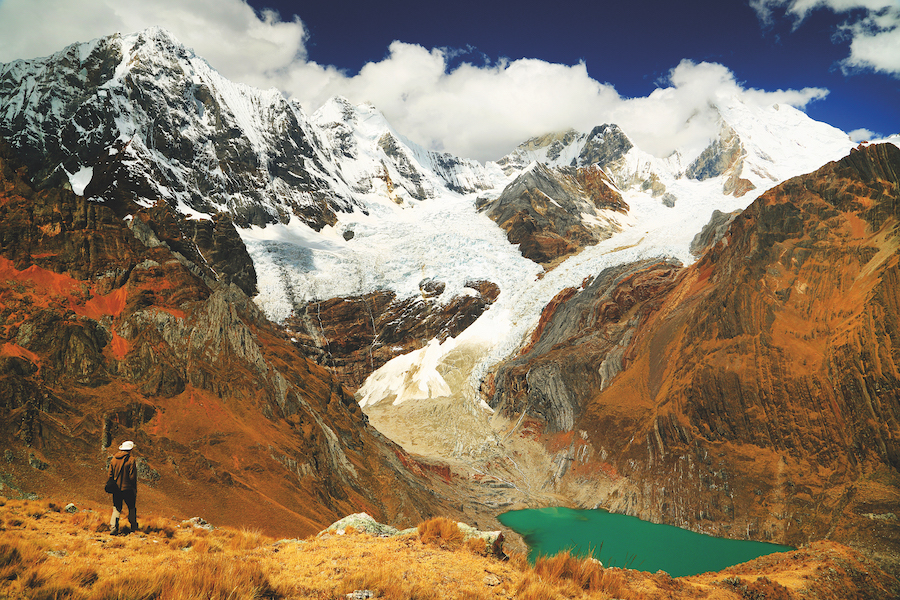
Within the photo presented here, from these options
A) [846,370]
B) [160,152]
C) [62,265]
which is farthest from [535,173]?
[62,265]

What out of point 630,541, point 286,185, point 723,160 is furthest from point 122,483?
point 723,160

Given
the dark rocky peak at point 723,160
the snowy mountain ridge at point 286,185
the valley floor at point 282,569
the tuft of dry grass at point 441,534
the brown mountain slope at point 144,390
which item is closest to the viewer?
the valley floor at point 282,569

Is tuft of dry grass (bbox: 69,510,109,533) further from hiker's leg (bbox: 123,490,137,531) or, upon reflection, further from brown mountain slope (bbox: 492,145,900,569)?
brown mountain slope (bbox: 492,145,900,569)

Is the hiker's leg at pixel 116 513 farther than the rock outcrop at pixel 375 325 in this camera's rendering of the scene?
No

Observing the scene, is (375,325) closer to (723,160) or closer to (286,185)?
(286,185)

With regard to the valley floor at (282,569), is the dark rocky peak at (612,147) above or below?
above

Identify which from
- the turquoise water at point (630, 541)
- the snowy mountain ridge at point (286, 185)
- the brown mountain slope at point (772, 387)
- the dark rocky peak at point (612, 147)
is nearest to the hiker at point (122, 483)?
the turquoise water at point (630, 541)

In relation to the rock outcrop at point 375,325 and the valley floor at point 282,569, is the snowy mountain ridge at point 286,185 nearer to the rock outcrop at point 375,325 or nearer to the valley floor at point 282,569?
the rock outcrop at point 375,325
